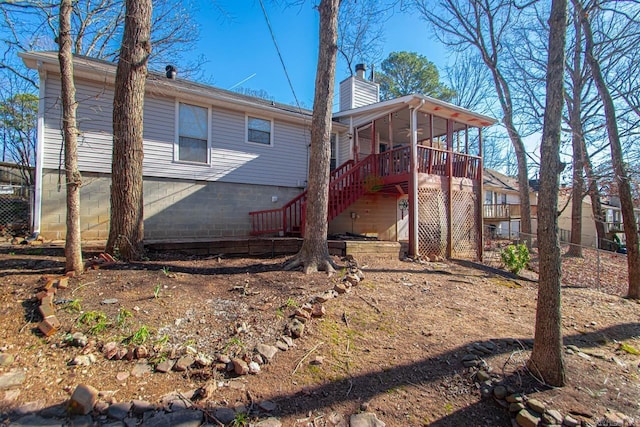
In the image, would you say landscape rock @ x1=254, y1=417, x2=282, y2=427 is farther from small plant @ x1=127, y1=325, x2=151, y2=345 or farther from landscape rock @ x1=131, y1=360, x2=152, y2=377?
small plant @ x1=127, y1=325, x2=151, y2=345

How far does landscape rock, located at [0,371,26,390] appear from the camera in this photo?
2066 millimetres

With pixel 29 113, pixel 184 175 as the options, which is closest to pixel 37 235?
pixel 184 175

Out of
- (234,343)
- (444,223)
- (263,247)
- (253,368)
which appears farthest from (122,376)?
(444,223)

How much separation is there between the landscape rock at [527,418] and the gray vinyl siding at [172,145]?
7587mm

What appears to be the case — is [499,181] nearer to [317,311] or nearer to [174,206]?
[174,206]

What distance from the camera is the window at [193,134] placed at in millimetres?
8078

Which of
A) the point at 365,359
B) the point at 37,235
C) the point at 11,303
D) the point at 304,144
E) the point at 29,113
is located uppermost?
the point at 29,113

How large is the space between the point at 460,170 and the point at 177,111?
27.1 feet

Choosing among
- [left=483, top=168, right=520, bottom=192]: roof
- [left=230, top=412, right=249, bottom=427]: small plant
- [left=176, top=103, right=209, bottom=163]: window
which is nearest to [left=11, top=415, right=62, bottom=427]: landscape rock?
[left=230, top=412, right=249, bottom=427]: small plant

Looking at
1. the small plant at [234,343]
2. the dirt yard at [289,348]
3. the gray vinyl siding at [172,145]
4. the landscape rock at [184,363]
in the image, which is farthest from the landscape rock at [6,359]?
the gray vinyl siding at [172,145]

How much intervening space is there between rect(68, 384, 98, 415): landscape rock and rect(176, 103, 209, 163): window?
6.94m

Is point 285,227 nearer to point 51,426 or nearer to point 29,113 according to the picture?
point 51,426

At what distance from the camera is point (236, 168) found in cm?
882

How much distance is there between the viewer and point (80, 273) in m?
3.75
